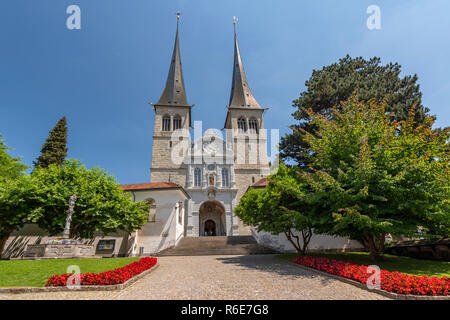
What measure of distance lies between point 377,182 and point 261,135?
30.0 m

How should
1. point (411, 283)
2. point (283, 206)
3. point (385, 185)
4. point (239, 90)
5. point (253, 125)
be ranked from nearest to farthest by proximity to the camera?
point (411, 283) → point (385, 185) → point (283, 206) → point (253, 125) → point (239, 90)

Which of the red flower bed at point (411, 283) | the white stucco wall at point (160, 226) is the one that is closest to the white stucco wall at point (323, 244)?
the white stucco wall at point (160, 226)

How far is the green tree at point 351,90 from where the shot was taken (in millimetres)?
17859

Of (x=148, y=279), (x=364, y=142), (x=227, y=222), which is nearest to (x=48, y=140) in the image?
(x=227, y=222)

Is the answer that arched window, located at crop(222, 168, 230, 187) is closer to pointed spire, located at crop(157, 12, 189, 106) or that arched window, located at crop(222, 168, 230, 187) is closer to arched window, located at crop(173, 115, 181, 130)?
arched window, located at crop(173, 115, 181, 130)

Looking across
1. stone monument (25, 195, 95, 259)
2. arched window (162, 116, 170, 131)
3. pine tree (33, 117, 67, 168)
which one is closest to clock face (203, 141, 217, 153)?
arched window (162, 116, 170, 131)

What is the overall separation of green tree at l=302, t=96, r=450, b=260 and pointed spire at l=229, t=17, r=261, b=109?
104 ft

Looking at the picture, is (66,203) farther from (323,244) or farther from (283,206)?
(323,244)

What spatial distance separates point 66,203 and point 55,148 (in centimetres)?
1855

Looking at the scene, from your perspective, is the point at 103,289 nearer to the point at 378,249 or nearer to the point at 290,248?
the point at 378,249

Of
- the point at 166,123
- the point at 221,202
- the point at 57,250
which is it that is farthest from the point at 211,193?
the point at 57,250

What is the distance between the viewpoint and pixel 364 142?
9.09 metres

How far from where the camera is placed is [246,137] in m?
38.7
